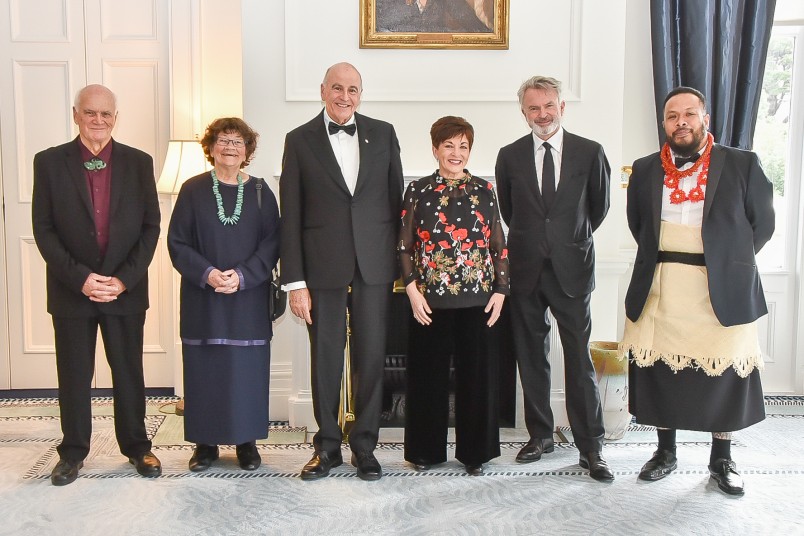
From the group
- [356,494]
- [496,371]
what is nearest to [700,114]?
[496,371]

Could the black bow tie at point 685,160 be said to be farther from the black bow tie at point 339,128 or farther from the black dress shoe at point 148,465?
the black dress shoe at point 148,465

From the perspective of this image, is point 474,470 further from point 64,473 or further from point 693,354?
point 64,473

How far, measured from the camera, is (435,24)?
3795mm

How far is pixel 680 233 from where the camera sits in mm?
2912

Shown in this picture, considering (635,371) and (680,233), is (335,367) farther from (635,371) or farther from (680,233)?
(680,233)

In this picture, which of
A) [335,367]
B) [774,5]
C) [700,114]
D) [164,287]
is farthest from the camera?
[164,287]

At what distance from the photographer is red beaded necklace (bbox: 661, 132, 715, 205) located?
113 inches

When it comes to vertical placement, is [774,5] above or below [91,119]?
above

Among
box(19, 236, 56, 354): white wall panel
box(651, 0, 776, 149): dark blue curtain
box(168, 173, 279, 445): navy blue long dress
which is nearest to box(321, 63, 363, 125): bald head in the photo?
box(168, 173, 279, 445): navy blue long dress

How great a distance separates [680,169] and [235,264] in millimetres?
1804

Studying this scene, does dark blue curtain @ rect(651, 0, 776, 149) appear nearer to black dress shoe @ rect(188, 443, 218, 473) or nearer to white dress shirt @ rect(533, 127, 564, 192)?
white dress shirt @ rect(533, 127, 564, 192)

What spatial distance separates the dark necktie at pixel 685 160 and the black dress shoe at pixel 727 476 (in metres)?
1.19

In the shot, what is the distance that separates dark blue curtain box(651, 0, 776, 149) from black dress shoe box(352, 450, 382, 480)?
2359mm

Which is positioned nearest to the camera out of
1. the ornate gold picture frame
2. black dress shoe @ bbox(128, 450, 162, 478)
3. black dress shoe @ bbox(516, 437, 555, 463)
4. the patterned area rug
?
the patterned area rug
